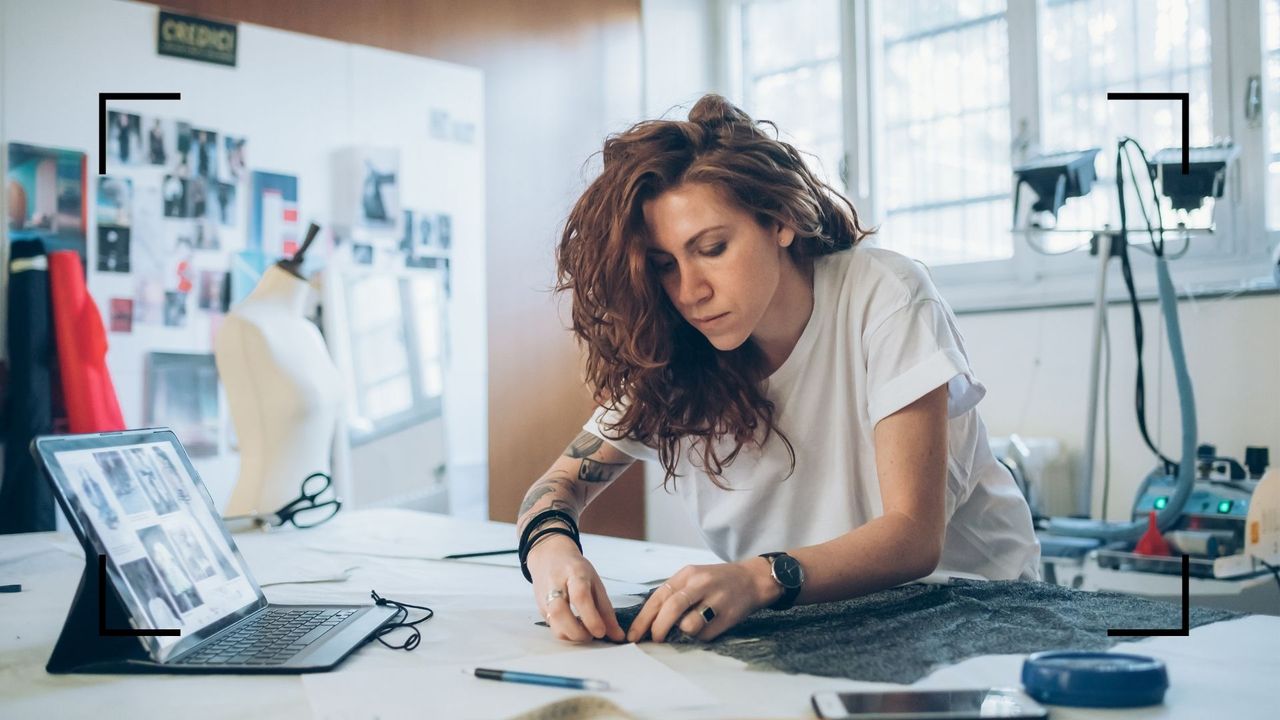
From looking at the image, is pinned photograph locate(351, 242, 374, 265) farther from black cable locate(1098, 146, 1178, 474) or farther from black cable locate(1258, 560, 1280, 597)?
black cable locate(1258, 560, 1280, 597)

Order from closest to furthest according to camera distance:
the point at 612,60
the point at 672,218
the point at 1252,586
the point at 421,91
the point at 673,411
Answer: the point at 672,218 → the point at 673,411 → the point at 1252,586 → the point at 421,91 → the point at 612,60

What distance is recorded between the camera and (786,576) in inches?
40.6

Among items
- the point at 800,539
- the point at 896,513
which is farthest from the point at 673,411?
the point at 896,513

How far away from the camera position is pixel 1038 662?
0.75m

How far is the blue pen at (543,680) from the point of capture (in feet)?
2.62

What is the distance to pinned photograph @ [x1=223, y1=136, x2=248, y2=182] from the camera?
2.83m

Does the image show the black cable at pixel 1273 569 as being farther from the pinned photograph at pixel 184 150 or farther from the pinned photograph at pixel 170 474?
the pinned photograph at pixel 184 150

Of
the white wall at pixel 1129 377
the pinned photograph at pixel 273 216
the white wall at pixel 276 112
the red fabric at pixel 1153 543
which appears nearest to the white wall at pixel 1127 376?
the white wall at pixel 1129 377

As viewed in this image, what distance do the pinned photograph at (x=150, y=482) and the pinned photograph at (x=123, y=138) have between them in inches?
73.4

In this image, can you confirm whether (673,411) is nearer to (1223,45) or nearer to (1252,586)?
(1252,586)

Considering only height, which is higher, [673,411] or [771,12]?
[771,12]

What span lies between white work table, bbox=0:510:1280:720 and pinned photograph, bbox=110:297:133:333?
3.98 ft

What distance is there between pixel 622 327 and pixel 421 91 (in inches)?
90.1

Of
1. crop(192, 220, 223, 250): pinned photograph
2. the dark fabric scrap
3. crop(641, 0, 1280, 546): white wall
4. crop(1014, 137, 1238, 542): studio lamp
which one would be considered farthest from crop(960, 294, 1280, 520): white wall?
crop(192, 220, 223, 250): pinned photograph
